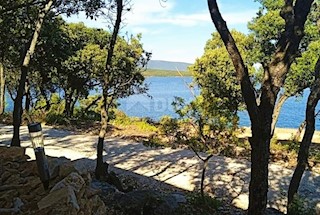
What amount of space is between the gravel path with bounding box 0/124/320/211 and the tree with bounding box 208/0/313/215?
1911 millimetres

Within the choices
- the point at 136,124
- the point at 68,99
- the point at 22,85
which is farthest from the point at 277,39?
the point at 22,85

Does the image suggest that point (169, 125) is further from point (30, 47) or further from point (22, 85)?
point (30, 47)

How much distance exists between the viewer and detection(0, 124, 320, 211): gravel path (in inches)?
212

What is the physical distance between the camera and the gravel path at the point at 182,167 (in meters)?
5.38

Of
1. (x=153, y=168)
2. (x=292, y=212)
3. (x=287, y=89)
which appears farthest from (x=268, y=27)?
(x=292, y=212)

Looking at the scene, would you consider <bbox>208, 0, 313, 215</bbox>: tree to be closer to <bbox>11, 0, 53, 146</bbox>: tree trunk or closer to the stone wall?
the stone wall

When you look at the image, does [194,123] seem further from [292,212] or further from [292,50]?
[292,50]

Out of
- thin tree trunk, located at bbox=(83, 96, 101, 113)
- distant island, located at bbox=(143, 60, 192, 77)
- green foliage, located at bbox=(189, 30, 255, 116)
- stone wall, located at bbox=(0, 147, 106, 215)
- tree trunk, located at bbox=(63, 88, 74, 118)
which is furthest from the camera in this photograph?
thin tree trunk, located at bbox=(83, 96, 101, 113)

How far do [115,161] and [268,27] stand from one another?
5996 millimetres

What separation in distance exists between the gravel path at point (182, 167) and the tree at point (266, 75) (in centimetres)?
191

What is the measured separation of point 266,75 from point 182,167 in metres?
3.63

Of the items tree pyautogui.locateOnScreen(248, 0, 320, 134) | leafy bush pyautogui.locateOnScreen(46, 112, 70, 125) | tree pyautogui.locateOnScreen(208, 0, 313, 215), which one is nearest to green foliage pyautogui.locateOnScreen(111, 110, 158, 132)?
leafy bush pyautogui.locateOnScreen(46, 112, 70, 125)

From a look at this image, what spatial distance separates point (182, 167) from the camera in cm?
653

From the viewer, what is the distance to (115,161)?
6.80 metres
